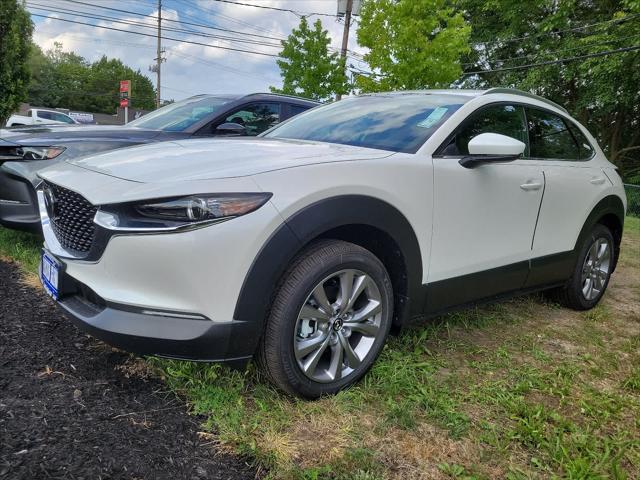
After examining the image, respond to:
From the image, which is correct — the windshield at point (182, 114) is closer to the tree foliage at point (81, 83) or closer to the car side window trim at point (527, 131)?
the car side window trim at point (527, 131)

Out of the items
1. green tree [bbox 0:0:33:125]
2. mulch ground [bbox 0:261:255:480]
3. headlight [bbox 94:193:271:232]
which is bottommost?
mulch ground [bbox 0:261:255:480]

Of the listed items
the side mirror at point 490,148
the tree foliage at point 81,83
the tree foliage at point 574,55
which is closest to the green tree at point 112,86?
the tree foliage at point 81,83

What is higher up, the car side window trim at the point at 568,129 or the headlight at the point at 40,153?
the car side window trim at the point at 568,129

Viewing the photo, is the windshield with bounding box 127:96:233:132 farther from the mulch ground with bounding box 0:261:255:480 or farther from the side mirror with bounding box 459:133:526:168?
the side mirror with bounding box 459:133:526:168

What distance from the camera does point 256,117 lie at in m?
5.42

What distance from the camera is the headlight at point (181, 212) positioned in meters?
1.96

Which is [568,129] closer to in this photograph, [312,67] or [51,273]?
[51,273]

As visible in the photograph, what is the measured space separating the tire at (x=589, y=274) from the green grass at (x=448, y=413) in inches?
25.6

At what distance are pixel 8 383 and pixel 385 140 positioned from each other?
7.20 ft

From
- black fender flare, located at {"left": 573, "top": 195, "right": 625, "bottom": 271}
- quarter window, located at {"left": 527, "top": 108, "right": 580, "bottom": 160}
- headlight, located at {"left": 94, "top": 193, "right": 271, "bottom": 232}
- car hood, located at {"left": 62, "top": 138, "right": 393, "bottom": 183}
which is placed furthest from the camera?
black fender flare, located at {"left": 573, "top": 195, "right": 625, "bottom": 271}

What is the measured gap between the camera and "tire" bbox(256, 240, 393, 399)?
7.08 ft

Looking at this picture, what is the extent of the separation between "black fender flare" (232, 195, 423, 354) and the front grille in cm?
71

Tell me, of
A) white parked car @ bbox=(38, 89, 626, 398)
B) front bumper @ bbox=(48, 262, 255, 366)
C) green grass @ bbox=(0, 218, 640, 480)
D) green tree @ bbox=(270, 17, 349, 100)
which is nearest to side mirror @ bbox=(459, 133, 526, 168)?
white parked car @ bbox=(38, 89, 626, 398)

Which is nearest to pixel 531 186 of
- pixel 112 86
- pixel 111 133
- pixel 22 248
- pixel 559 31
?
pixel 111 133
